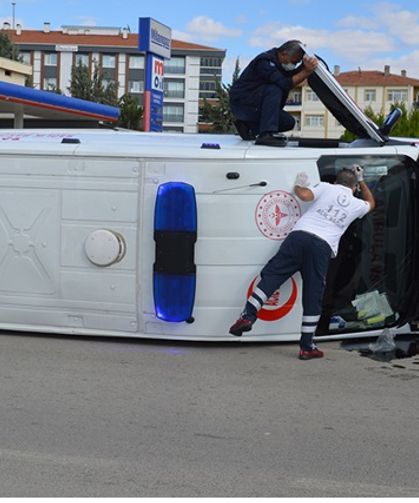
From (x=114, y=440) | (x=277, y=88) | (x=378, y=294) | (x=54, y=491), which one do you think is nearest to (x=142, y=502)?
(x=54, y=491)

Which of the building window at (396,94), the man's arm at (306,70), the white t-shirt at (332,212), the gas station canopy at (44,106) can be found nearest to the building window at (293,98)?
the man's arm at (306,70)

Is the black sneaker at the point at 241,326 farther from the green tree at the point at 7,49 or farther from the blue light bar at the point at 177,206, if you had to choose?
the green tree at the point at 7,49

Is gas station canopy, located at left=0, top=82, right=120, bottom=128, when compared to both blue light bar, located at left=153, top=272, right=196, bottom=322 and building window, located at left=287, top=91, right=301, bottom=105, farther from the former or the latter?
blue light bar, located at left=153, top=272, right=196, bottom=322

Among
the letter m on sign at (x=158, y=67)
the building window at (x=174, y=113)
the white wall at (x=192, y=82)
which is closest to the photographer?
the letter m on sign at (x=158, y=67)

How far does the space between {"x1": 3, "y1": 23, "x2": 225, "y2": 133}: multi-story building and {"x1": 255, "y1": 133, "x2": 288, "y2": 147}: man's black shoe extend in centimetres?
9856

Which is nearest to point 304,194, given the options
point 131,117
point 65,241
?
point 65,241

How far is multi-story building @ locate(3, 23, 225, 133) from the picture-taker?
108188 mm

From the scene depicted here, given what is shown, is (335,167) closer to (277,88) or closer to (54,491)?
(277,88)

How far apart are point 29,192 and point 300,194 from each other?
2.56m

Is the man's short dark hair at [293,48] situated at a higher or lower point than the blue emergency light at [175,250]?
higher

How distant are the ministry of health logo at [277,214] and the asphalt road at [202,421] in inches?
43.2

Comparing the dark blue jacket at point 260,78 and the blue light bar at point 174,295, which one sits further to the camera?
the dark blue jacket at point 260,78

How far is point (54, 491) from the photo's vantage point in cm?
426

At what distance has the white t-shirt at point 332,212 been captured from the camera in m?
7.45
